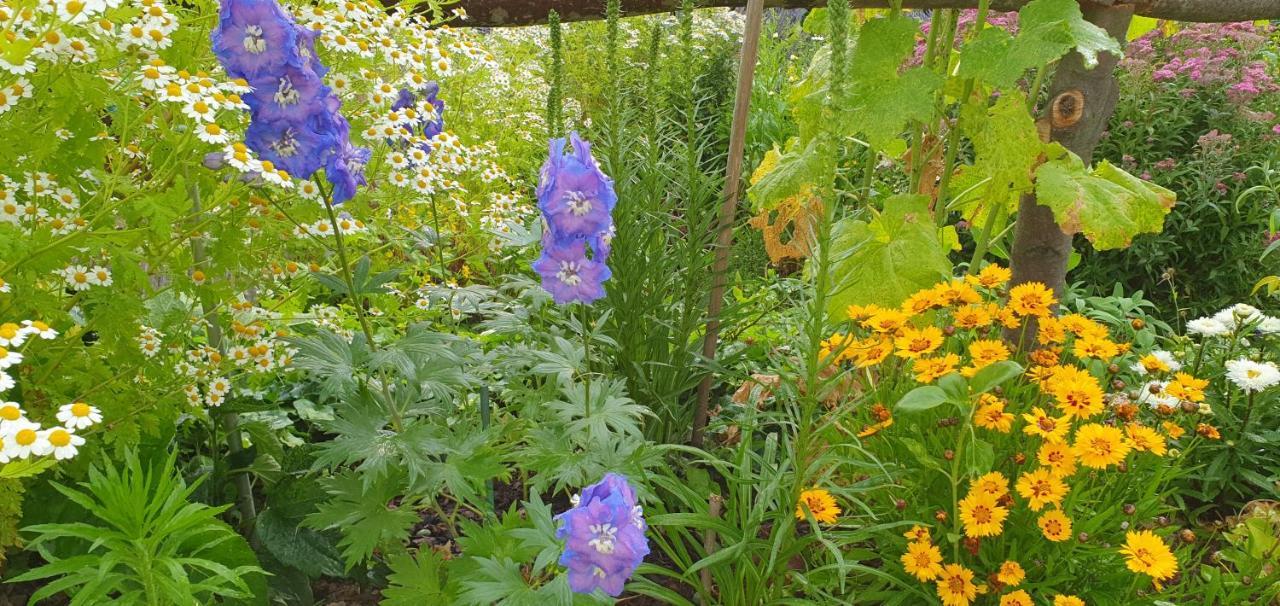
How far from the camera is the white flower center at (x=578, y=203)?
1564mm

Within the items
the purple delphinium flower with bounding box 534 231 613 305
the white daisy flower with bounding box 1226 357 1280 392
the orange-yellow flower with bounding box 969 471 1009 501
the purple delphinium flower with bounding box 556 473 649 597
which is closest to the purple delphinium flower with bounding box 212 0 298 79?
the purple delphinium flower with bounding box 534 231 613 305

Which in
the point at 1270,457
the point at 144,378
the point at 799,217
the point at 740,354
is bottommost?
the point at 1270,457

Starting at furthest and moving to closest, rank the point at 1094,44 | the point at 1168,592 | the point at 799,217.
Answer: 1. the point at 799,217
2. the point at 1094,44
3. the point at 1168,592

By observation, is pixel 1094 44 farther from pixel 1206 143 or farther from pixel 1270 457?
pixel 1206 143

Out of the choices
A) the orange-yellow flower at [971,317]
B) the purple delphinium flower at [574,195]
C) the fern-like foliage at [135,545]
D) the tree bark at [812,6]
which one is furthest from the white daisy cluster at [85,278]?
the orange-yellow flower at [971,317]

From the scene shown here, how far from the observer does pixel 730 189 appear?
2.37 metres

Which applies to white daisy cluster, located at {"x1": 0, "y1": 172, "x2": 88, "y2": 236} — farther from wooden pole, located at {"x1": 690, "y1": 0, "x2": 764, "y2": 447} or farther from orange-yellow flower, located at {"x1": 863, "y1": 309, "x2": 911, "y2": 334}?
orange-yellow flower, located at {"x1": 863, "y1": 309, "x2": 911, "y2": 334}

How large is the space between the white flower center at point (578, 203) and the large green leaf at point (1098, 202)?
49.3 inches

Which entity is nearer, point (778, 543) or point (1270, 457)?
point (778, 543)

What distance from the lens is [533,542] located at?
5.15 ft

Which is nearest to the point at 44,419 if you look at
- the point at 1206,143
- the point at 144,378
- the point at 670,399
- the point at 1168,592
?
the point at 144,378

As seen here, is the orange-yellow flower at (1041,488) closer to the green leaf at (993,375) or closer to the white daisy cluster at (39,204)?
the green leaf at (993,375)

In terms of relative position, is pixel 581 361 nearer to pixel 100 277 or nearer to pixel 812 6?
pixel 100 277

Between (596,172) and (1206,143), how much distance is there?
3.37 meters
